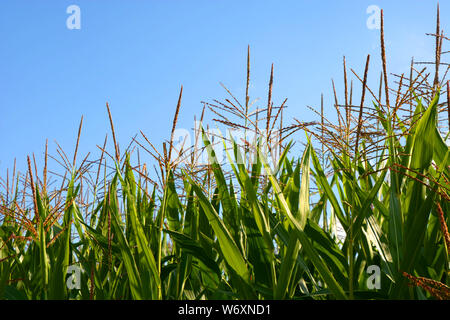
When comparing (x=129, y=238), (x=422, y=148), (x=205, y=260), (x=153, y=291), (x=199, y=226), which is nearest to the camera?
(x=422, y=148)

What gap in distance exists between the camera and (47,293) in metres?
1.36

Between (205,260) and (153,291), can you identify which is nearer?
(153,291)

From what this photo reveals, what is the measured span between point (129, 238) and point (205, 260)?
18.0 inches
